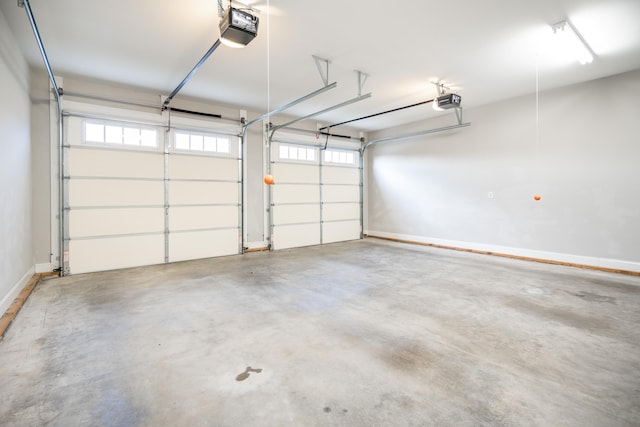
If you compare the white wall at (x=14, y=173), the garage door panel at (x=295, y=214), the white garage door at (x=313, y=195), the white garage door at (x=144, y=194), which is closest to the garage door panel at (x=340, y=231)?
the white garage door at (x=313, y=195)

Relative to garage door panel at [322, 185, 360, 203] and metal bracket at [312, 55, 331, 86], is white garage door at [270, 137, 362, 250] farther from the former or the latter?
metal bracket at [312, 55, 331, 86]

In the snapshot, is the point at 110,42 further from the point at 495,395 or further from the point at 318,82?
the point at 495,395

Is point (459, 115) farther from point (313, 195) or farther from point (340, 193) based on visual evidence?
point (313, 195)

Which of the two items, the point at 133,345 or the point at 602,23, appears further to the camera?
the point at 602,23

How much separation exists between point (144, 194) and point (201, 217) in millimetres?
1184

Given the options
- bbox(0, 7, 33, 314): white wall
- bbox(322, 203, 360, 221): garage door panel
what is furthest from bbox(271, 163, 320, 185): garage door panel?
bbox(0, 7, 33, 314): white wall

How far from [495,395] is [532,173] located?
568cm

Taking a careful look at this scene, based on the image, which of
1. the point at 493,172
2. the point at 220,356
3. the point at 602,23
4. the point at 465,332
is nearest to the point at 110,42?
the point at 220,356

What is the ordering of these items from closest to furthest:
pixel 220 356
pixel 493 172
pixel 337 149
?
pixel 220 356, pixel 493 172, pixel 337 149

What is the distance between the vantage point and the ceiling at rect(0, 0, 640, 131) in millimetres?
3316

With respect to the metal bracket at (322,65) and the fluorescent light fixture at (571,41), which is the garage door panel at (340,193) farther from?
the fluorescent light fixture at (571,41)

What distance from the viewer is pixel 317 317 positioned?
3.30 metres

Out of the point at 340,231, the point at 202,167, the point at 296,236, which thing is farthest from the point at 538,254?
the point at 202,167

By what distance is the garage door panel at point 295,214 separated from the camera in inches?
303
